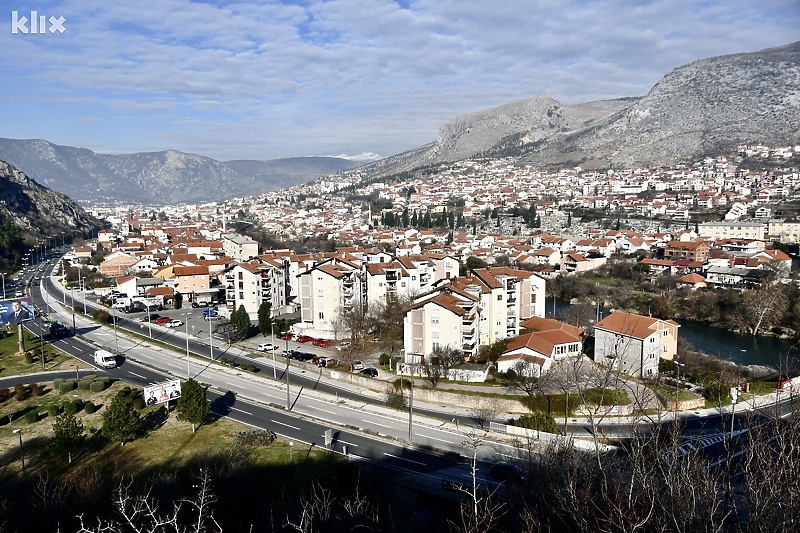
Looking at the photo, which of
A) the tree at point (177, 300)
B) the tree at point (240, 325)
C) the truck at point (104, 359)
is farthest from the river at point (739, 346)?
the tree at point (177, 300)

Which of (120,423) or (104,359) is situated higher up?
(120,423)

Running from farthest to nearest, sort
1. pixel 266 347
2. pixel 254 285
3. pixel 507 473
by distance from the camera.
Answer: pixel 254 285 < pixel 266 347 < pixel 507 473

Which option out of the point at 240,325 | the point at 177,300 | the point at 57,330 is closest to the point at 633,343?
the point at 240,325

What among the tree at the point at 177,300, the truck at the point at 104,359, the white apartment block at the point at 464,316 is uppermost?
the white apartment block at the point at 464,316

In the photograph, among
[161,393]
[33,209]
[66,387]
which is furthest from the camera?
[33,209]

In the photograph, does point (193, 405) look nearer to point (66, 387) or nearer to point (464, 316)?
point (66, 387)

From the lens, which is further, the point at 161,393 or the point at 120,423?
the point at 161,393

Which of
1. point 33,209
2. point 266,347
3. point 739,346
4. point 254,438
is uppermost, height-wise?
point 33,209

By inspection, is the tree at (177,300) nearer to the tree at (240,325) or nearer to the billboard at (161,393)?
the tree at (240,325)
